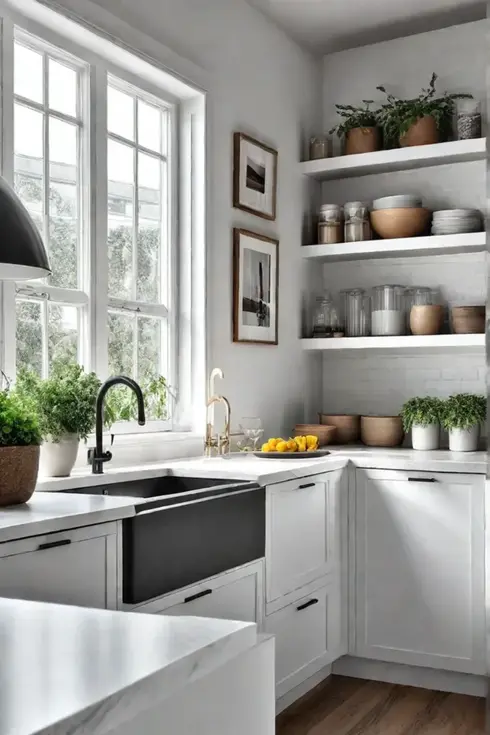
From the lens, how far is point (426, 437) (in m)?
4.35

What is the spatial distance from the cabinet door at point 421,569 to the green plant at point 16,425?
6.36 ft

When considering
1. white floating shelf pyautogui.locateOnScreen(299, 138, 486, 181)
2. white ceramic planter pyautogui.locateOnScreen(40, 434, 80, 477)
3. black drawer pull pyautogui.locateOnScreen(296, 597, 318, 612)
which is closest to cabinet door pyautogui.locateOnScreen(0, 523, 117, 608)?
white ceramic planter pyautogui.locateOnScreen(40, 434, 80, 477)

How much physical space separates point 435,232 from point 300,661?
86.9 inches

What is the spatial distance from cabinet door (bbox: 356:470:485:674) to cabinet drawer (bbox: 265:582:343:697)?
17 cm

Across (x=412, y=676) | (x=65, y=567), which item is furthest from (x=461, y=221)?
(x=65, y=567)

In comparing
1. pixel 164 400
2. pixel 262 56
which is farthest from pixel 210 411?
pixel 262 56

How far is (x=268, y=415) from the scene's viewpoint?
450 cm

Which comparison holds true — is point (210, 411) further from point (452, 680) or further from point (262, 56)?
point (262, 56)

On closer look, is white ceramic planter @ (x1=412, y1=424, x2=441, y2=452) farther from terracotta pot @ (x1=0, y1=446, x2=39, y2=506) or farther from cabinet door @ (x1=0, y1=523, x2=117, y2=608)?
terracotta pot @ (x1=0, y1=446, x2=39, y2=506)

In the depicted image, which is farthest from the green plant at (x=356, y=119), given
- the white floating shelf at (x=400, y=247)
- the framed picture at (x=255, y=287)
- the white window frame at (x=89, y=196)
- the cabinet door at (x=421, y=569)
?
the cabinet door at (x=421, y=569)

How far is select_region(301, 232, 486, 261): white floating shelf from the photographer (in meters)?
4.36

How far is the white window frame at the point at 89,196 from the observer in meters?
2.94

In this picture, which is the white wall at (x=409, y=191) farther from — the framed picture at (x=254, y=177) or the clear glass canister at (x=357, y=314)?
the framed picture at (x=254, y=177)

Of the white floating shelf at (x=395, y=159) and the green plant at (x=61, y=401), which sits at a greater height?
the white floating shelf at (x=395, y=159)
